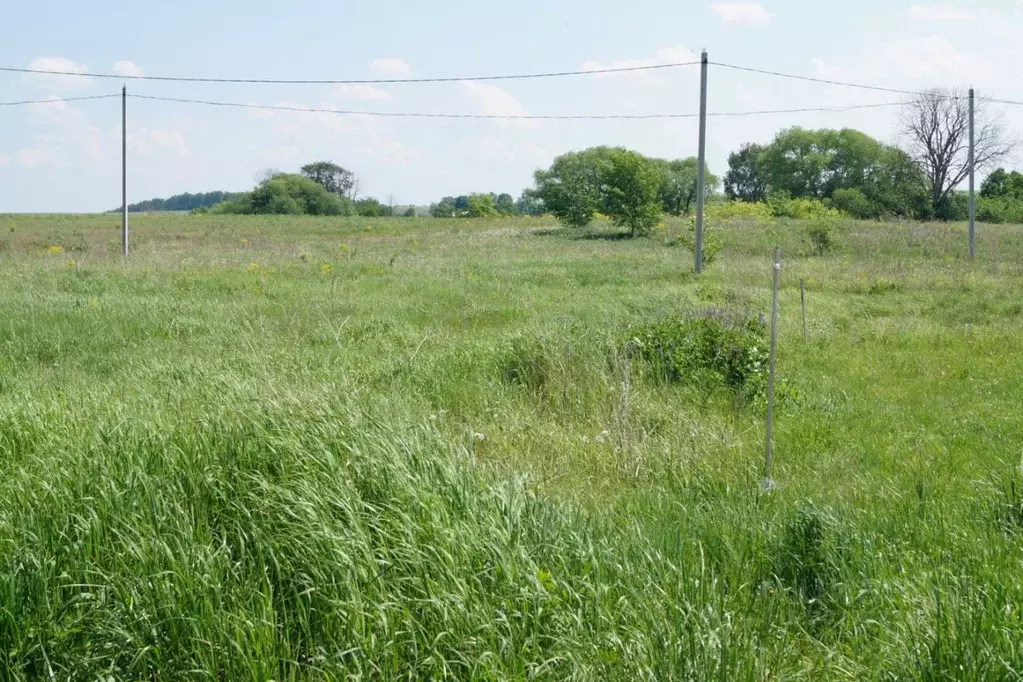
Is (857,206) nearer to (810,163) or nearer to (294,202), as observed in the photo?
(810,163)

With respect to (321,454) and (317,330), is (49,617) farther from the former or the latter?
(317,330)

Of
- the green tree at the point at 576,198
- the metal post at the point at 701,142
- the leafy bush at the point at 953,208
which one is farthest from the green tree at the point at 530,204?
the metal post at the point at 701,142

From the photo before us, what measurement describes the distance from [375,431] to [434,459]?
21.1 inches

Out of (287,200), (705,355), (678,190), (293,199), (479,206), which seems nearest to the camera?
(705,355)

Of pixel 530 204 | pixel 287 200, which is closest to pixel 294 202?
pixel 287 200

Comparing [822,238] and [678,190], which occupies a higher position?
[678,190]

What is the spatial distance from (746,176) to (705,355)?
8836cm

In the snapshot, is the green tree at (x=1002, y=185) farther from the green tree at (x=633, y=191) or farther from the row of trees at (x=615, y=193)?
the green tree at (x=633, y=191)

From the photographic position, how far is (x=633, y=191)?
39875 mm

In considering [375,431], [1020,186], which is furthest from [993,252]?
[1020,186]

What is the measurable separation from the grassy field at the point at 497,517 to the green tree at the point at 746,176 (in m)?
83.2

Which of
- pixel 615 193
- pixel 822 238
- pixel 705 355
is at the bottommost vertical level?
pixel 705 355

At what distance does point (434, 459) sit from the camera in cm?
514

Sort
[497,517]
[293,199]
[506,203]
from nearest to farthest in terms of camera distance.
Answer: [497,517] < [293,199] < [506,203]
